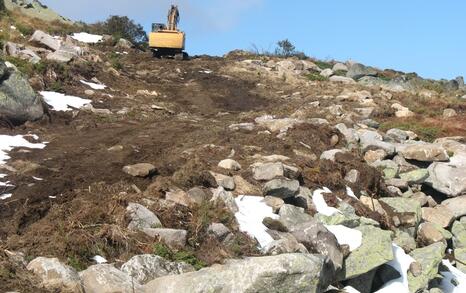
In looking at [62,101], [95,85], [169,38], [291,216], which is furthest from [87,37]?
[291,216]

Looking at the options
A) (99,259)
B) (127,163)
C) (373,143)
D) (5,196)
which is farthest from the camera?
(373,143)

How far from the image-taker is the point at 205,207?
8.02m

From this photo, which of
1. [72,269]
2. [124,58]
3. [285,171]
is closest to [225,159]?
[285,171]

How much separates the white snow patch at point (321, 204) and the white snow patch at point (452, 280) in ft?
6.94

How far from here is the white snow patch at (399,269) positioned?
829cm

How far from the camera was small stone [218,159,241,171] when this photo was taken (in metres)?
10.0

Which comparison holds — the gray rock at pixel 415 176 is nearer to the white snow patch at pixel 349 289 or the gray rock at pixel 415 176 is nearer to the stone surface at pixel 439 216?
the stone surface at pixel 439 216

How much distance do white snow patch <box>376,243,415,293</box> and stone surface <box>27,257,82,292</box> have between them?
4403 mm

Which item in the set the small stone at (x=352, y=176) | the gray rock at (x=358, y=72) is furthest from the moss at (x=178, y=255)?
the gray rock at (x=358, y=72)

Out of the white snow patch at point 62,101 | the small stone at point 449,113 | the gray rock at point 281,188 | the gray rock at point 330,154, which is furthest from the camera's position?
the small stone at point 449,113

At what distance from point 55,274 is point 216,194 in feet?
10.4

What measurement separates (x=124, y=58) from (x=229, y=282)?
78.2ft

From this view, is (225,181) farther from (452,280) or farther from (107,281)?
(452,280)

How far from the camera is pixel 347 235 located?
8539 millimetres
